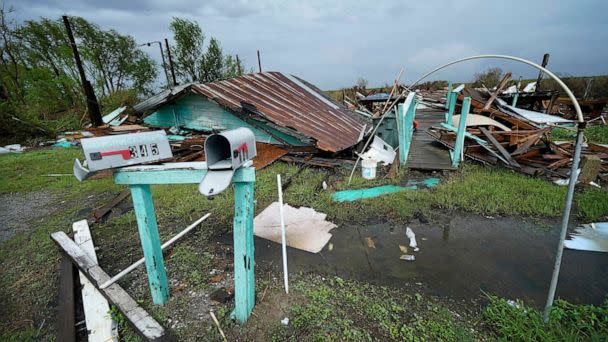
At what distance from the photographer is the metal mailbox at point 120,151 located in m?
1.70

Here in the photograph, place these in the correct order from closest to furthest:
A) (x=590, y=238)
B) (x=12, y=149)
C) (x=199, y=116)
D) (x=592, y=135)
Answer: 1. (x=590, y=238)
2. (x=199, y=116)
3. (x=592, y=135)
4. (x=12, y=149)

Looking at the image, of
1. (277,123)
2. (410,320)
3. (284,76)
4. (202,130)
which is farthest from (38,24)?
(410,320)

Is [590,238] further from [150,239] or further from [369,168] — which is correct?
[150,239]

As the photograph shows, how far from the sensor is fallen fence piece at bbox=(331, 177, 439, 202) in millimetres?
5150

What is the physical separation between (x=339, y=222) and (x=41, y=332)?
12.6ft

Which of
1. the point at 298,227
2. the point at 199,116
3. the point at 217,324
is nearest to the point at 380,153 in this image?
the point at 298,227

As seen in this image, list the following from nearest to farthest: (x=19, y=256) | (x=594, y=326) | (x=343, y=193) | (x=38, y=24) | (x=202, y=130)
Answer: (x=594, y=326), (x=19, y=256), (x=343, y=193), (x=202, y=130), (x=38, y=24)

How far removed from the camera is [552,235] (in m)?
3.85

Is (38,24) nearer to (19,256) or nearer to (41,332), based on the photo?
(19,256)

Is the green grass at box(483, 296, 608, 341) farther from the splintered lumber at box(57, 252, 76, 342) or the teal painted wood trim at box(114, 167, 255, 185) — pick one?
the splintered lumber at box(57, 252, 76, 342)

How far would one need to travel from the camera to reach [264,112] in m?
7.68

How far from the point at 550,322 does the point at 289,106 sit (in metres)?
8.20

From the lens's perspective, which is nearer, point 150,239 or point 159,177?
point 159,177

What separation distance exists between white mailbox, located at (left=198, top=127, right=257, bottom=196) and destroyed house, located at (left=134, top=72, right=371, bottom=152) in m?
5.11
